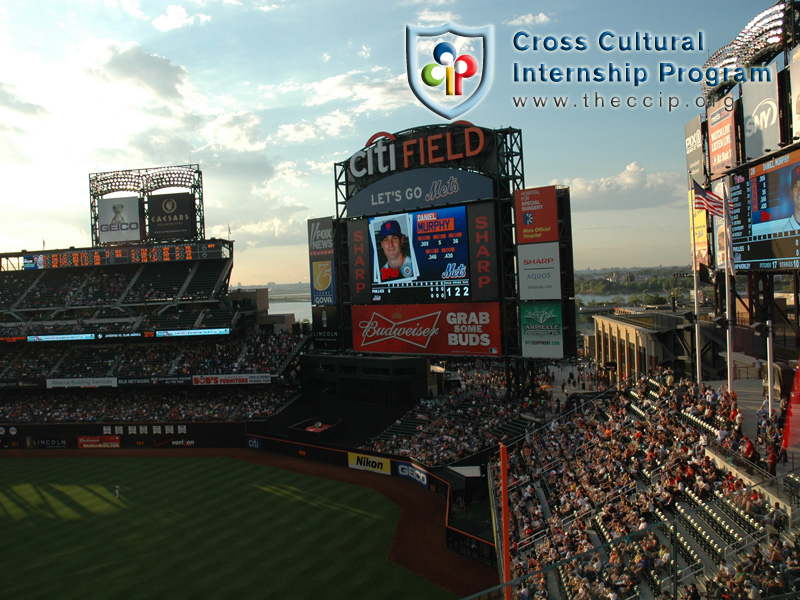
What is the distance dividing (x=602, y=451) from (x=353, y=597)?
9460 millimetres

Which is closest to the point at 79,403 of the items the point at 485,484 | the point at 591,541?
the point at 485,484

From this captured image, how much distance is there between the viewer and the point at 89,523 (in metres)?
23.6

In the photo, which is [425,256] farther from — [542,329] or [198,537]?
[198,537]

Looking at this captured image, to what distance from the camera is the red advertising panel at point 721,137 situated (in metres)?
20.9

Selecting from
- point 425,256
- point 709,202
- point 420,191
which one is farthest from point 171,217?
point 709,202

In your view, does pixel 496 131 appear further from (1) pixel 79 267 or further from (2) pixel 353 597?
(1) pixel 79 267

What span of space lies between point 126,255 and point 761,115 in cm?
4313

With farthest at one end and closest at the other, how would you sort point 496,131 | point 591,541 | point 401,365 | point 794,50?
point 401,365
point 496,131
point 794,50
point 591,541

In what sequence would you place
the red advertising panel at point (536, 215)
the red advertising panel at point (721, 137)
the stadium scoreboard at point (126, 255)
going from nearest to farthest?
1. the red advertising panel at point (721, 137)
2. the red advertising panel at point (536, 215)
3. the stadium scoreboard at point (126, 255)

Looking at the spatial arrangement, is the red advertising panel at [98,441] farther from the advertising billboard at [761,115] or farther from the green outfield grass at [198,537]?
the advertising billboard at [761,115]

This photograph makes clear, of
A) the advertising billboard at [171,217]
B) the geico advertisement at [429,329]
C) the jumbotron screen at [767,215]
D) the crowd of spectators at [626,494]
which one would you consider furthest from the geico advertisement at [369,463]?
the advertising billboard at [171,217]

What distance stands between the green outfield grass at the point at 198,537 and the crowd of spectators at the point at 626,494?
480 cm

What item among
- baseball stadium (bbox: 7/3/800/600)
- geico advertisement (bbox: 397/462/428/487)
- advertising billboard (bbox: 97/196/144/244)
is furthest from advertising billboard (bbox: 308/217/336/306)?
advertising billboard (bbox: 97/196/144/244)

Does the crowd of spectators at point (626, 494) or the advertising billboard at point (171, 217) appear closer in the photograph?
the crowd of spectators at point (626, 494)
